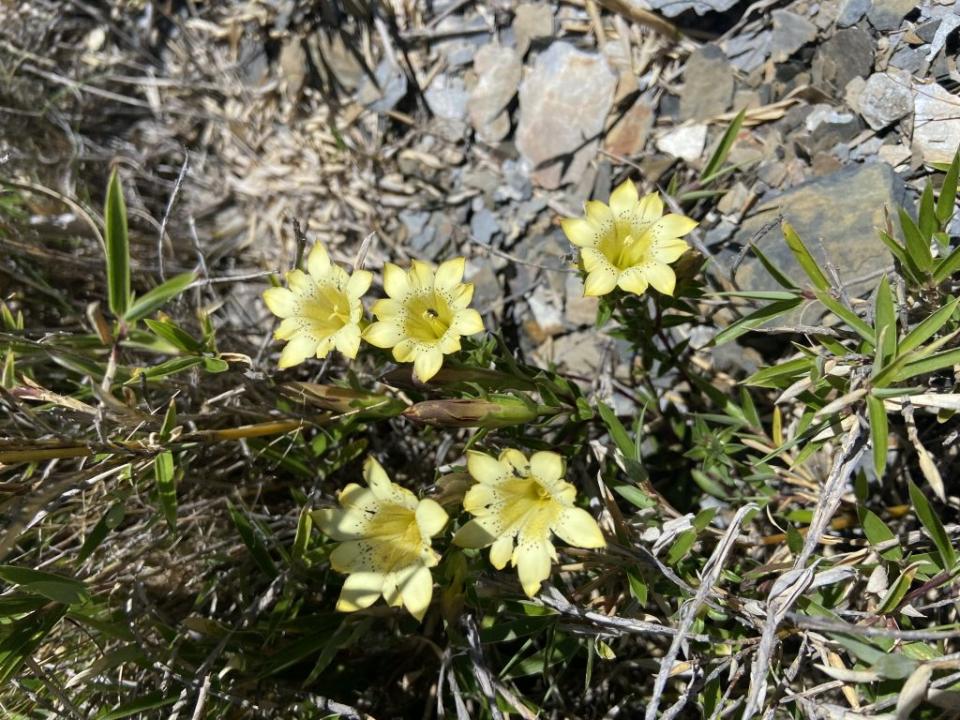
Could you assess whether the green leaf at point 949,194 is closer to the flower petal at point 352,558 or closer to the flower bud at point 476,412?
the flower bud at point 476,412

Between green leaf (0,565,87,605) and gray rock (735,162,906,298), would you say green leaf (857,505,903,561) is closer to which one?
gray rock (735,162,906,298)

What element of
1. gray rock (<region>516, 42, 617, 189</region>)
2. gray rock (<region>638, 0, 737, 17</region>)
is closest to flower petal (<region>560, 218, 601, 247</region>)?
gray rock (<region>516, 42, 617, 189</region>)

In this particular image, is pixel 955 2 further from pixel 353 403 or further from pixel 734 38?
pixel 353 403

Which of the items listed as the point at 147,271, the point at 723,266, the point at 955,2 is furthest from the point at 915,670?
the point at 147,271

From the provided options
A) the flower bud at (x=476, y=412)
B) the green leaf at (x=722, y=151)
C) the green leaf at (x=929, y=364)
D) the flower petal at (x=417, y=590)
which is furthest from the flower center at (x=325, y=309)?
the green leaf at (x=929, y=364)

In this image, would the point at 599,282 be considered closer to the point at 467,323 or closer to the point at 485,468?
the point at 467,323

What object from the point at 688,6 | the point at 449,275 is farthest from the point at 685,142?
the point at 449,275
